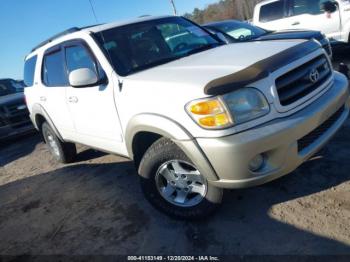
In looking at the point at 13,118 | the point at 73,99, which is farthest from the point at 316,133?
the point at 13,118

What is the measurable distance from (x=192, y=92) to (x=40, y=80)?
343 cm

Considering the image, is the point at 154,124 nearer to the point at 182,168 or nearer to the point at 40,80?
the point at 182,168

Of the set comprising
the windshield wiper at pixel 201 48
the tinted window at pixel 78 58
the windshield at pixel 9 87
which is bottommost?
the windshield at pixel 9 87

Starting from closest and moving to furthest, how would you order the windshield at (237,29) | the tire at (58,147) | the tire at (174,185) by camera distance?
1. the tire at (174,185)
2. the tire at (58,147)
3. the windshield at (237,29)

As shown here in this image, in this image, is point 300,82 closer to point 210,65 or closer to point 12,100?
point 210,65

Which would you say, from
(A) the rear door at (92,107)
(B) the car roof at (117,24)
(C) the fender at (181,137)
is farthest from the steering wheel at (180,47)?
(C) the fender at (181,137)

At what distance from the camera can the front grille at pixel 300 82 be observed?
268 cm

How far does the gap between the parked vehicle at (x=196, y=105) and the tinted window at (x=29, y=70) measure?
155 centimetres

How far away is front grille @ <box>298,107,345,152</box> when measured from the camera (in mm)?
2779

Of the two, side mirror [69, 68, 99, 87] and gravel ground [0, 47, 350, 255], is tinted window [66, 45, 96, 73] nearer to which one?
side mirror [69, 68, 99, 87]

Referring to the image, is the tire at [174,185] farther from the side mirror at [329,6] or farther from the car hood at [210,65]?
the side mirror at [329,6]

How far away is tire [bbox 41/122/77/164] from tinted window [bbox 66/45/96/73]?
61.4 inches

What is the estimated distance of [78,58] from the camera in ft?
13.2

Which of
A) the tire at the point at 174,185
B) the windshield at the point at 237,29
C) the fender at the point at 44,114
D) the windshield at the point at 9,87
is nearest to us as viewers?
the tire at the point at 174,185
